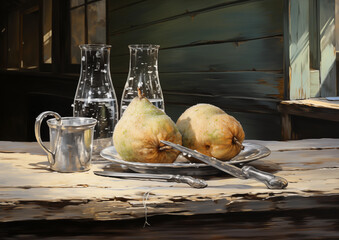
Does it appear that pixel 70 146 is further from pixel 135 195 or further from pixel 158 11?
pixel 158 11

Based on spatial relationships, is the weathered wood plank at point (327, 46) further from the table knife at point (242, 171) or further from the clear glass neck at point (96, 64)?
the table knife at point (242, 171)

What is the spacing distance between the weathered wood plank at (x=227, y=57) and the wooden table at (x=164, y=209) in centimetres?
135

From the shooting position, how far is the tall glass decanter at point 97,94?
3.61ft

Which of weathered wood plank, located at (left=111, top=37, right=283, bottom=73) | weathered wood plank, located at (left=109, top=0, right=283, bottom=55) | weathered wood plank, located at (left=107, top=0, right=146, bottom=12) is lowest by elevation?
weathered wood plank, located at (left=111, top=37, right=283, bottom=73)

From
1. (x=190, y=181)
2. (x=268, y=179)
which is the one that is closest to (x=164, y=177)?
(x=190, y=181)

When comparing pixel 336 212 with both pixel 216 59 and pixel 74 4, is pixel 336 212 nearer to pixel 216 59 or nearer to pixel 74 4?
pixel 216 59

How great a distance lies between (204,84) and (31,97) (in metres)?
3.28

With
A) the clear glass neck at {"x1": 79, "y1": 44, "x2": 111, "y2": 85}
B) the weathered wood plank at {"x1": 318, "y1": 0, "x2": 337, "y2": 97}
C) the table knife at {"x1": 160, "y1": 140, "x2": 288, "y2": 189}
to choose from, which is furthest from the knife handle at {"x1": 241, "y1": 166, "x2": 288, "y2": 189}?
the weathered wood plank at {"x1": 318, "y1": 0, "x2": 337, "y2": 97}

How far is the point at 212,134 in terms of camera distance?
0.96m

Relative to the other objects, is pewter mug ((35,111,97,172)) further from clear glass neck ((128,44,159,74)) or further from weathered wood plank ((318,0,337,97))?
weathered wood plank ((318,0,337,97))

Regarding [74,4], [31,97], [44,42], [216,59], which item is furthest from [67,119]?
[31,97]

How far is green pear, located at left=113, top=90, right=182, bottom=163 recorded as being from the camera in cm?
92

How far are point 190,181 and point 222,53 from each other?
5.64 feet

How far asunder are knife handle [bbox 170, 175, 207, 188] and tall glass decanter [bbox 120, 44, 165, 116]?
0.28 meters
